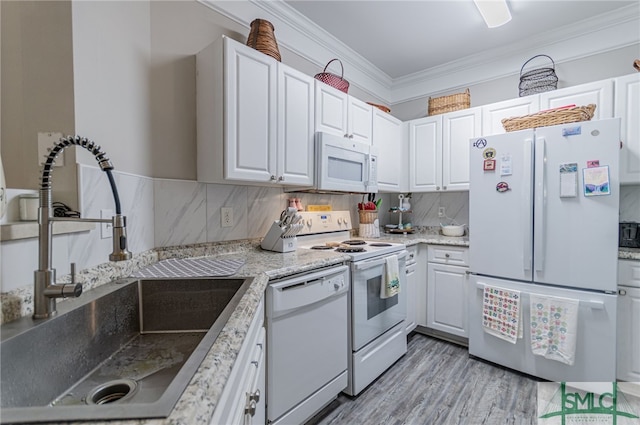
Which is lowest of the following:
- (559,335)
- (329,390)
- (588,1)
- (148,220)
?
(329,390)

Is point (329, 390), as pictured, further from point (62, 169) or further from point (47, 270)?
point (62, 169)

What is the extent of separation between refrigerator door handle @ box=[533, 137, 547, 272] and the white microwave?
1.19m

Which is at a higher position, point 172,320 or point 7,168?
point 7,168

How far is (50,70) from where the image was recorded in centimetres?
109

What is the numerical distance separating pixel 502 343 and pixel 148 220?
2.58 metres

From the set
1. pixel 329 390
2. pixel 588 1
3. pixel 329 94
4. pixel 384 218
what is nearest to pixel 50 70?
pixel 329 94

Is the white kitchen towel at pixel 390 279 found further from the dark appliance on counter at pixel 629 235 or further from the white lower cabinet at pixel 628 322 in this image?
the dark appliance on counter at pixel 629 235

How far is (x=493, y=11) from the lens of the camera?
82.3 inches

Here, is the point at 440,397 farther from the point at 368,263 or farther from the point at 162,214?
the point at 162,214

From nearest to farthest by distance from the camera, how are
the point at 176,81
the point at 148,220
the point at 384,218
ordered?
the point at 148,220, the point at 176,81, the point at 384,218

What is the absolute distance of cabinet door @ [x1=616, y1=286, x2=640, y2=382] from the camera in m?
1.83

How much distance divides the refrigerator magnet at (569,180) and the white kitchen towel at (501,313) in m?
0.76

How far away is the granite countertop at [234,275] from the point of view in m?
0.46

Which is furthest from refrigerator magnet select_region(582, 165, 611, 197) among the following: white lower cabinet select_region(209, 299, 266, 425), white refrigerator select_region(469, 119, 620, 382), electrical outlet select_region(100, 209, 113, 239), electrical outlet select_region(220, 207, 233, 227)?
electrical outlet select_region(100, 209, 113, 239)
